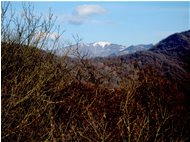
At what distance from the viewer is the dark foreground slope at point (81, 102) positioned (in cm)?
982

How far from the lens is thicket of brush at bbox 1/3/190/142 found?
9648mm

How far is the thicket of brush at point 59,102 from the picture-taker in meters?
9.65

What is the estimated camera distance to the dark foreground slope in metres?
9.82

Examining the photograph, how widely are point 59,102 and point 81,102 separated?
7.91ft

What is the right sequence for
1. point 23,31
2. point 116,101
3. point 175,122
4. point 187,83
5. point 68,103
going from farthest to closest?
point 187,83
point 116,101
point 175,122
point 68,103
point 23,31

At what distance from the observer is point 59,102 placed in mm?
11672

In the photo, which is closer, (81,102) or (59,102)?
(59,102)

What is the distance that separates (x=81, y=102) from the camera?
1399cm

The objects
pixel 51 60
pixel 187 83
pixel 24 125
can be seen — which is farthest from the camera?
pixel 187 83

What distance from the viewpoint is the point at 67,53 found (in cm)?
1359

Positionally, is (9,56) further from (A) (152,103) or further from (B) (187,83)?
(B) (187,83)

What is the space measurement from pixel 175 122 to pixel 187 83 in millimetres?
5274

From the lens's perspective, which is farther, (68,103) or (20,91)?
(68,103)

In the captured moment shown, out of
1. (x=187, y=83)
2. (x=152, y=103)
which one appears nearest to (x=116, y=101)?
(x=152, y=103)
